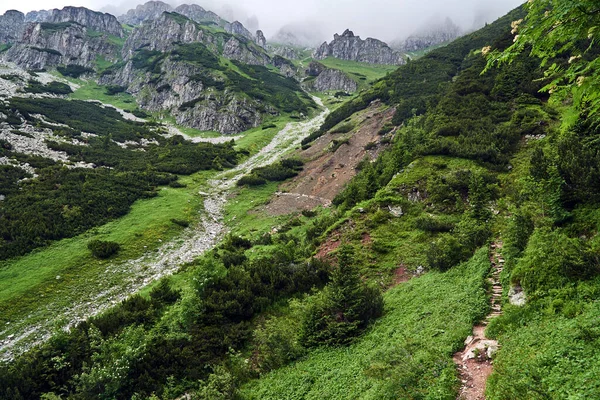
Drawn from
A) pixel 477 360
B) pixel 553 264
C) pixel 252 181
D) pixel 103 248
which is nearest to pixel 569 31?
pixel 553 264

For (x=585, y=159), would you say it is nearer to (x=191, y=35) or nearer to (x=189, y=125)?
(x=189, y=125)

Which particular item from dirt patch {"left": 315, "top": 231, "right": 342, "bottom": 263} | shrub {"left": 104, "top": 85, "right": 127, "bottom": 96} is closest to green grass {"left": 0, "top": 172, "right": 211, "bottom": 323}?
dirt patch {"left": 315, "top": 231, "right": 342, "bottom": 263}

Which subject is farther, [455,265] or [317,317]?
[455,265]

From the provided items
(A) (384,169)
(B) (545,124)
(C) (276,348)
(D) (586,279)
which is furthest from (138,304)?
(B) (545,124)

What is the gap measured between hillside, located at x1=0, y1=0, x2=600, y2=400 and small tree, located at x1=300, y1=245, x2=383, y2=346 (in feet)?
0.26

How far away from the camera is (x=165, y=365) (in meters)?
13.7

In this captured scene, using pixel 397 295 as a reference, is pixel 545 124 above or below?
above

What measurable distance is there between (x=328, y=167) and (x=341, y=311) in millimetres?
35778

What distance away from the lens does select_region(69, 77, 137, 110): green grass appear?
118938mm

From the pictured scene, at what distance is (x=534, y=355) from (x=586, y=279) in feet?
10.5

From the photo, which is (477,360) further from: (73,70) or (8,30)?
(8,30)

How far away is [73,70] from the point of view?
146m

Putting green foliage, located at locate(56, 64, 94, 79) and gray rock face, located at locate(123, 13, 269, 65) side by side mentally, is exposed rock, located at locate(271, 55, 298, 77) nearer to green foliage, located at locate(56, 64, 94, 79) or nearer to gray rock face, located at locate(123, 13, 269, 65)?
gray rock face, located at locate(123, 13, 269, 65)

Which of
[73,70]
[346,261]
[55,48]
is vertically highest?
[55,48]
